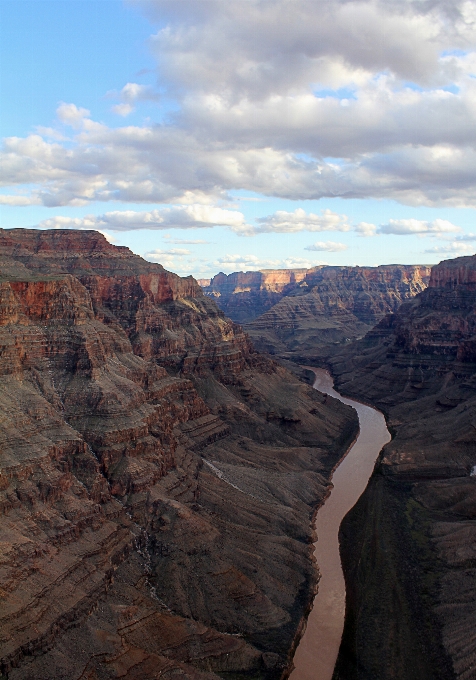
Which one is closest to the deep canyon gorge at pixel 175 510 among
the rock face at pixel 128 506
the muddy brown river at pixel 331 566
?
the rock face at pixel 128 506

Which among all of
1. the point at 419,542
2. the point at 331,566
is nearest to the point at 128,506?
the point at 331,566

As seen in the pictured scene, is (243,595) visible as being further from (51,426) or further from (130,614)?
(51,426)

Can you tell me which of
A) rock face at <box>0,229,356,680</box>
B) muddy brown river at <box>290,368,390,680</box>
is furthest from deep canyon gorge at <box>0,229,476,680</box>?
muddy brown river at <box>290,368,390,680</box>

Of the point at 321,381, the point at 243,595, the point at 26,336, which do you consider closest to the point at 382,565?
the point at 243,595

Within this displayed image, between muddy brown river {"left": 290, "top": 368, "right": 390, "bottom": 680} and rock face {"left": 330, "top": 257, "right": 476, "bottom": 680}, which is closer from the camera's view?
rock face {"left": 330, "top": 257, "right": 476, "bottom": 680}

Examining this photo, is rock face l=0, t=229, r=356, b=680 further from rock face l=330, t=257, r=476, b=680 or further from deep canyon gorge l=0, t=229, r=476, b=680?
rock face l=330, t=257, r=476, b=680

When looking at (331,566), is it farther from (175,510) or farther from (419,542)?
(175,510)

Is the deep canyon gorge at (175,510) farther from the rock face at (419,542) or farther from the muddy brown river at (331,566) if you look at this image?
the muddy brown river at (331,566)
